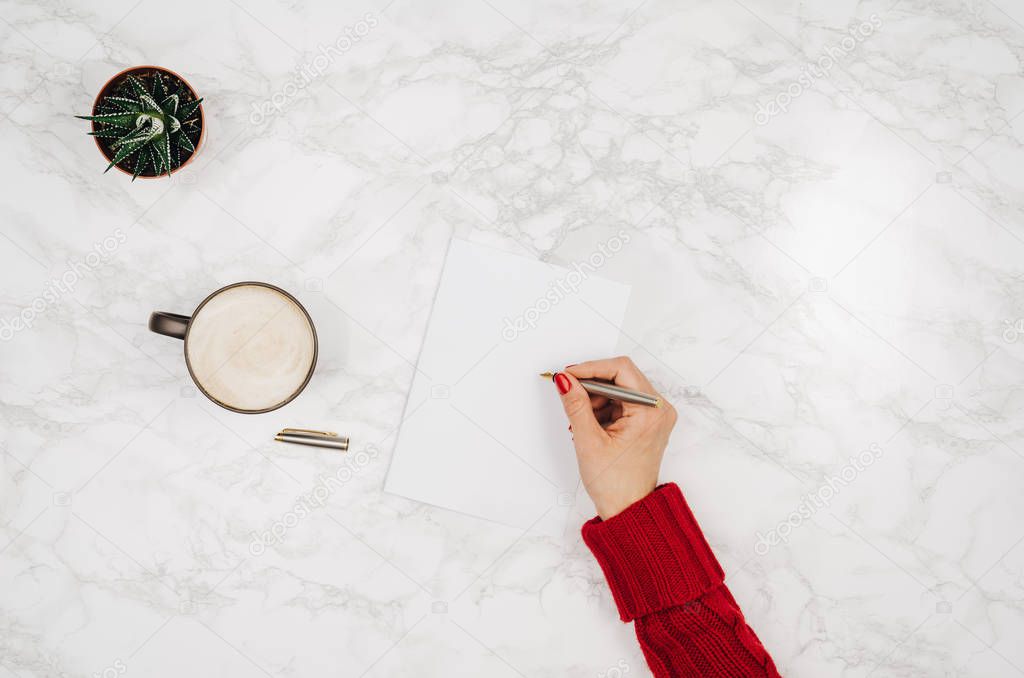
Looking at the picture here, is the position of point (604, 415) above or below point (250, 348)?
below

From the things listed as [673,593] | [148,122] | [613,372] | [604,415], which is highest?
[148,122]

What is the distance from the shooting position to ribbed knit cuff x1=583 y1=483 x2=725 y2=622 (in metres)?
1.13

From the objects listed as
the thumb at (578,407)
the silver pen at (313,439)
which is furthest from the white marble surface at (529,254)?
the thumb at (578,407)

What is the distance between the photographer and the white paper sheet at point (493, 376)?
4.02 ft

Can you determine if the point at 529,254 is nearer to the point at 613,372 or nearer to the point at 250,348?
the point at 613,372

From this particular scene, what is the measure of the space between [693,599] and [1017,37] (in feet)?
4.02

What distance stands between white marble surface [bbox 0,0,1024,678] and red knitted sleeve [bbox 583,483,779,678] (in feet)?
0.35

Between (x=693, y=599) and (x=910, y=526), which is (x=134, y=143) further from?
(x=910, y=526)

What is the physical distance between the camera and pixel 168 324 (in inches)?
42.5

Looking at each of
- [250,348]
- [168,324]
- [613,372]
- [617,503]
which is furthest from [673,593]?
[168,324]

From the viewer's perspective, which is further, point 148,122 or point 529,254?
point 529,254

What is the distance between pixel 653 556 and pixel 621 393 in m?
0.28

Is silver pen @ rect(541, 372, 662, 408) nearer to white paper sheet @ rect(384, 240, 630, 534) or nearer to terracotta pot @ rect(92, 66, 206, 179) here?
white paper sheet @ rect(384, 240, 630, 534)

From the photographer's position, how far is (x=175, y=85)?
115 cm
